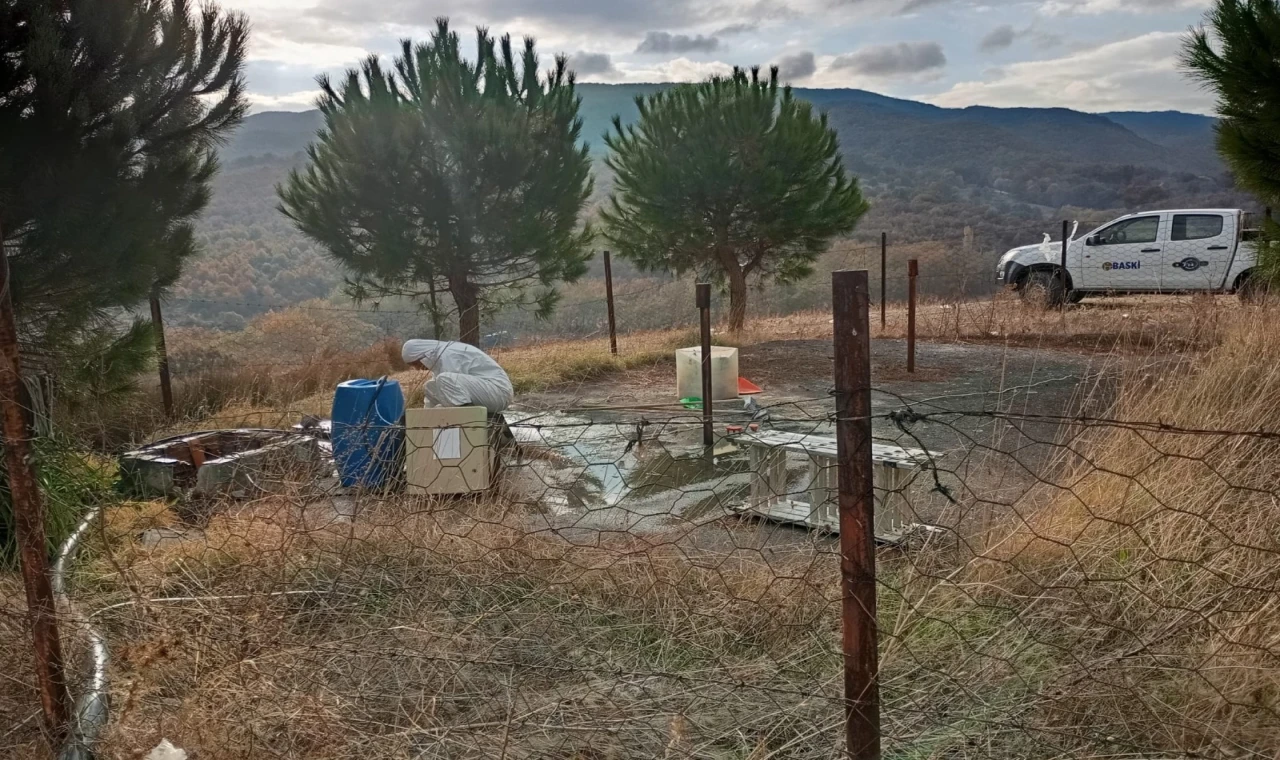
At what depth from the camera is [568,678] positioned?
2852 mm

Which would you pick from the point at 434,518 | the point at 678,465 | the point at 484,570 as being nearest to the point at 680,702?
the point at 484,570

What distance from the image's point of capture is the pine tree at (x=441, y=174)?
521 inches

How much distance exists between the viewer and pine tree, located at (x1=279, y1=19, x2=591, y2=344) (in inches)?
521

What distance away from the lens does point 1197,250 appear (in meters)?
14.7

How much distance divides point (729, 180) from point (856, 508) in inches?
558

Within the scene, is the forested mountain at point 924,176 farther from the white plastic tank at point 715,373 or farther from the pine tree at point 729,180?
the white plastic tank at point 715,373

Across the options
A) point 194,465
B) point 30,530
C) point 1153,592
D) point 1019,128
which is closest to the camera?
point 30,530

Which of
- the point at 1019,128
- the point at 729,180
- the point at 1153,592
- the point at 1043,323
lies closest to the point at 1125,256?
the point at 1043,323

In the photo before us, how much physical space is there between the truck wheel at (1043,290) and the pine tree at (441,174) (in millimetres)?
7839

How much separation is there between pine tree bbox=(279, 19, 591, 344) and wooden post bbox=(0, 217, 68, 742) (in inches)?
413

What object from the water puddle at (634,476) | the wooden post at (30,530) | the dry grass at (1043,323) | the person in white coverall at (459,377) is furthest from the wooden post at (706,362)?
the dry grass at (1043,323)

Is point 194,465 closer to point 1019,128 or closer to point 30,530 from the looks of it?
point 30,530

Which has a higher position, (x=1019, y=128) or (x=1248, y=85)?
(x=1019, y=128)

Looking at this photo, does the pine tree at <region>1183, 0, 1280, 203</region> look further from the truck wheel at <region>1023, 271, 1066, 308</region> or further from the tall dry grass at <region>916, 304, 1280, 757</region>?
the truck wheel at <region>1023, 271, 1066, 308</region>
